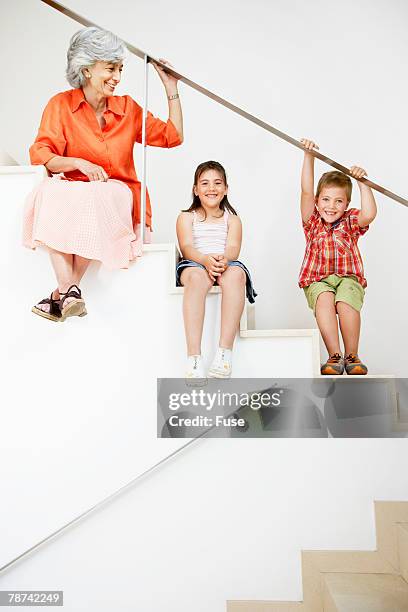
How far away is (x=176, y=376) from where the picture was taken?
1981mm

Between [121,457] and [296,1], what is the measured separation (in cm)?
231

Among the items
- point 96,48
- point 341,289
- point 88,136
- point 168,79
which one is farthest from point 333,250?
point 96,48

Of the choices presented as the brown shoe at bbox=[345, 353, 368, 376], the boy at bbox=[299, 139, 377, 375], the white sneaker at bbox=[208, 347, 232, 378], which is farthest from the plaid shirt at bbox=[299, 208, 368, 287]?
the white sneaker at bbox=[208, 347, 232, 378]

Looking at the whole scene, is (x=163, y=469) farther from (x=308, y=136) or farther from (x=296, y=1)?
(x=296, y=1)

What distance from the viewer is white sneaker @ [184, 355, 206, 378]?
1890 mm

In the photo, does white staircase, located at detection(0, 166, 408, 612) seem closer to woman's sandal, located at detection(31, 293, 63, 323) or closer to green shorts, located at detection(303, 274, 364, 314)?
woman's sandal, located at detection(31, 293, 63, 323)

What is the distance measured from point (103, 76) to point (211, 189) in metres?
0.51

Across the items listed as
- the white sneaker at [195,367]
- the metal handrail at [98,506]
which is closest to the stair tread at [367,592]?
the metal handrail at [98,506]

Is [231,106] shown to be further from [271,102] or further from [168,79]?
[271,102]

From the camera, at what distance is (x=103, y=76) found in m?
2.13

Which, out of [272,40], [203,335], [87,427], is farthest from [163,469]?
[272,40]

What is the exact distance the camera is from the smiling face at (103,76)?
2.13 m

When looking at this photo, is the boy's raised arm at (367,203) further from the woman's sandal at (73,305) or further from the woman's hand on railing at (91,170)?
the woman's sandal at (73,305)

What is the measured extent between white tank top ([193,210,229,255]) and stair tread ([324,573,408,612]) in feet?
3.41
